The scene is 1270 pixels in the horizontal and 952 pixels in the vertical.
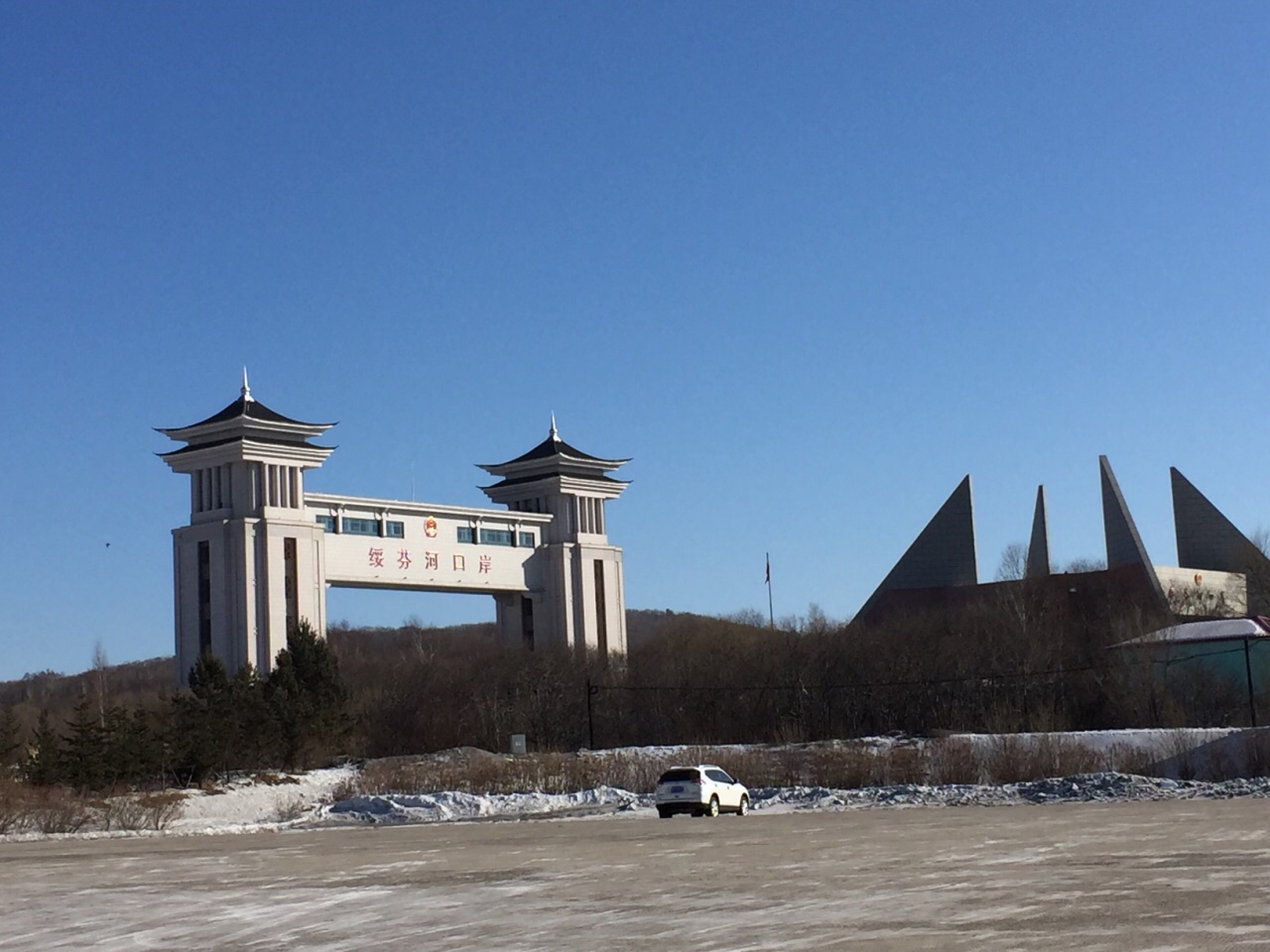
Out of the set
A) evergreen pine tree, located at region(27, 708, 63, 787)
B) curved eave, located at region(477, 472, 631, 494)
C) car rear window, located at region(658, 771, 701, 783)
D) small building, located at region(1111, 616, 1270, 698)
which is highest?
curved eave, located at region(477, 472, 631, 494)

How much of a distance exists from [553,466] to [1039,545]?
25130 mm

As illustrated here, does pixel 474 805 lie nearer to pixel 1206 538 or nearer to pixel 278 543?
pixel 278 543

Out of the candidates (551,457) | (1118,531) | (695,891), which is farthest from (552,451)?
(695,891)

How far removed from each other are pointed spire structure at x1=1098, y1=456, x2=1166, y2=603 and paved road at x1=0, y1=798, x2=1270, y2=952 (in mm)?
49097

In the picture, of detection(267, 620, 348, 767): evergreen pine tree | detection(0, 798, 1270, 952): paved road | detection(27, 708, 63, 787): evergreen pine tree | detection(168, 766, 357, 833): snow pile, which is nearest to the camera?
detection(0, 798, 1270, 952): paved road

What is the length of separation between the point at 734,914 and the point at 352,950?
11.0 ft

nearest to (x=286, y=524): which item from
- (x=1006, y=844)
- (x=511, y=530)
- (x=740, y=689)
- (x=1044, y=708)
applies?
(x=511, y=530)

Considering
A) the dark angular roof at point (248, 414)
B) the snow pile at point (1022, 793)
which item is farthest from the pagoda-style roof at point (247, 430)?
the snow pile at point (1022, 793)

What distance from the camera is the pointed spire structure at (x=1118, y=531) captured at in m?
74.9

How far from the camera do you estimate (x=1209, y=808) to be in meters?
29.5

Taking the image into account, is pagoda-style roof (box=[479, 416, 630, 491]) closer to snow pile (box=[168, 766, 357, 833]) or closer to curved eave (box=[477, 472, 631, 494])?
curved eave (box=[477, 472, 631, 494])

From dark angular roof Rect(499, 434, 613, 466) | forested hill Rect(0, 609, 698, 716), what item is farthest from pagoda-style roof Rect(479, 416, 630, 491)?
forested hill Rect(0, 609, 698, 716)

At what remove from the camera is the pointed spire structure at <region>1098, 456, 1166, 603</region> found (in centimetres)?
7488

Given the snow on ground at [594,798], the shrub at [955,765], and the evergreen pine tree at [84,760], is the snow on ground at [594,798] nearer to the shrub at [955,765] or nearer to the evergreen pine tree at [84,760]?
the shrub at [955,765]
